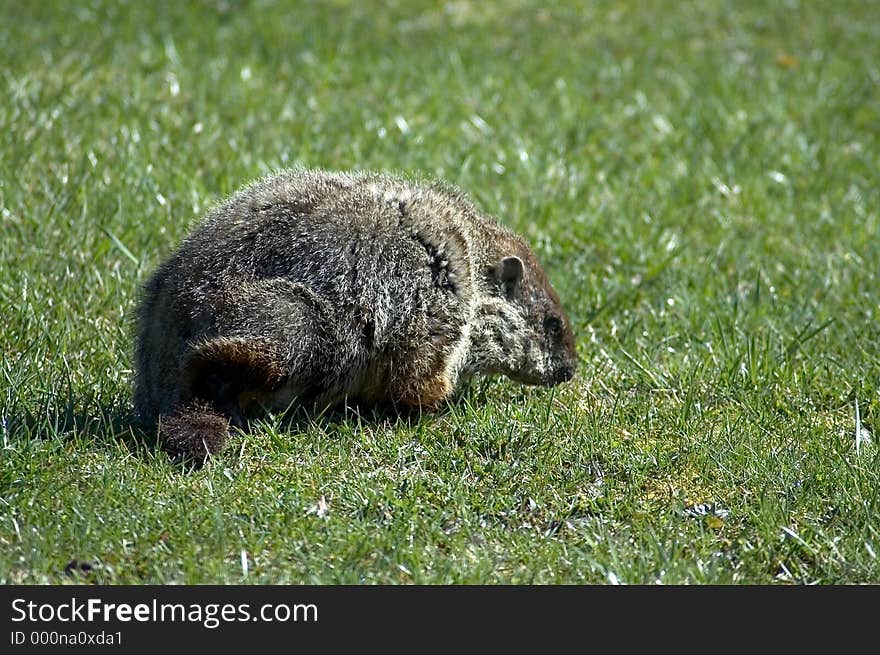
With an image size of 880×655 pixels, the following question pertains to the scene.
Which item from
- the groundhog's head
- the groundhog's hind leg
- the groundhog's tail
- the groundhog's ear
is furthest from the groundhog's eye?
the groundhog's tail

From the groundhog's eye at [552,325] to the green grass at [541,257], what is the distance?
31 centimetres

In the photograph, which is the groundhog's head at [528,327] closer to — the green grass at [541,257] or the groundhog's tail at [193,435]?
the green grass at [541,257]

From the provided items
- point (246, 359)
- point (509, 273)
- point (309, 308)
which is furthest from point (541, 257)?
point (246, 359)

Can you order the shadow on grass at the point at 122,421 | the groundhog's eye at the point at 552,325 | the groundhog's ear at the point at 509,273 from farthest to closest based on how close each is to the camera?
the groundhog's eye at the point at 552,325
the groundhog's ear at the point at 509,273
the shadow on grass at the point at 122,421

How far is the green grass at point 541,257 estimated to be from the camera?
4.54 metres

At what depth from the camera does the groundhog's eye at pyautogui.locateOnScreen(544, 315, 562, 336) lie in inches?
238

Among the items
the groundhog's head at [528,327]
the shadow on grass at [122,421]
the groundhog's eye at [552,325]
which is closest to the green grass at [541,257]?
the shadow on grass at [122,421]

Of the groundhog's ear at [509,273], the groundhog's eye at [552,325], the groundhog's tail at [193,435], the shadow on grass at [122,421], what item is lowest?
the shadow on grass at [122,421]

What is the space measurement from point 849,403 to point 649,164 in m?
3.24

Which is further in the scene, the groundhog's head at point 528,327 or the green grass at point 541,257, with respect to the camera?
→ the groundhog's head at point 528,327

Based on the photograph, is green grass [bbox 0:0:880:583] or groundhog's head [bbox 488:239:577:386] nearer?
green grass [bbox 0:0:880:583]

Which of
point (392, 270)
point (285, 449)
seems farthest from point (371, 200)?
point (285, 449)

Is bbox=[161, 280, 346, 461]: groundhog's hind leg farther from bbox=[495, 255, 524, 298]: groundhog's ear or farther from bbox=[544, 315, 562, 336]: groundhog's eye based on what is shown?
bbox=[544, 315, 562, 336]: groundhog's eye

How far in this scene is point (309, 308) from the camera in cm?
511
